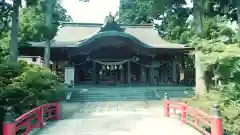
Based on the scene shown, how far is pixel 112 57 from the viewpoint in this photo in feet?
78.1

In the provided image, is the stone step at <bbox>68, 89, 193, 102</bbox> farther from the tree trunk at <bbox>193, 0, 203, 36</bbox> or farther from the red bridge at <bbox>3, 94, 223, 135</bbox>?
the tree trunk at <bbox>193, 0, 203, 36</bbox>

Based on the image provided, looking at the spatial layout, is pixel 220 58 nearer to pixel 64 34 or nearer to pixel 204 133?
pixel 204 133

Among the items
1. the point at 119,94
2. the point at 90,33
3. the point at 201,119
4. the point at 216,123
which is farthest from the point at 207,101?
the point at 90,33

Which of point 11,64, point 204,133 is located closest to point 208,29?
point 204,133

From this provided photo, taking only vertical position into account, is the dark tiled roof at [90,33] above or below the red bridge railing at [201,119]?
above

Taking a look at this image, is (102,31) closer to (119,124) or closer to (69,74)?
(69,74)

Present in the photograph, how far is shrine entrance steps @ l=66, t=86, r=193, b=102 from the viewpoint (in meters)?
18.0

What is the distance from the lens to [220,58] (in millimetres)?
8586

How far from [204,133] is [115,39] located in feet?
50.0

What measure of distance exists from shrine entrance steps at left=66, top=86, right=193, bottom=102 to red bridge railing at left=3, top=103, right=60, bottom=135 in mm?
6133

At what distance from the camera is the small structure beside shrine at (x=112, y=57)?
872 inches

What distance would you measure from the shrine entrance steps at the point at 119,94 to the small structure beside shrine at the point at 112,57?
8.29 feet

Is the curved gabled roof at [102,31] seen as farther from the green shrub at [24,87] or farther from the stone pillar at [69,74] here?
the green shrub at [24,87]

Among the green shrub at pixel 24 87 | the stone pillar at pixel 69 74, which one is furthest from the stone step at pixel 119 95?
the green shrub at pixel 24 87
